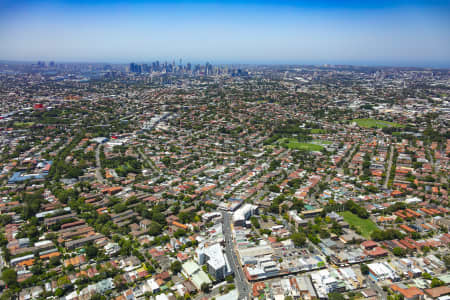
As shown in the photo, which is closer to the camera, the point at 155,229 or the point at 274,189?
the point at 155,229

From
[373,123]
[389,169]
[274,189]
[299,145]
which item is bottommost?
[274,189]

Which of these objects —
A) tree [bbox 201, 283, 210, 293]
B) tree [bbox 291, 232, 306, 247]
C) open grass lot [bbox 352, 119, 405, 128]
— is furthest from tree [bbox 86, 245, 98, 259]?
open grass lot [bbox 352, 119, 405, 128]

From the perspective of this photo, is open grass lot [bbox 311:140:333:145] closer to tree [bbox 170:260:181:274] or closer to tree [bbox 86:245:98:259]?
tree [bbox 170:260:181:274]

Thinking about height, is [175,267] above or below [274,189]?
below

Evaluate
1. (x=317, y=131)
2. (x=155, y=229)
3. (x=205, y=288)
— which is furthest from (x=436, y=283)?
(x=317, y=131)

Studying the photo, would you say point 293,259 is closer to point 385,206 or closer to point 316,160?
point 385,206

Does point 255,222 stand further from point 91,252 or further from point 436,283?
point 91,252
